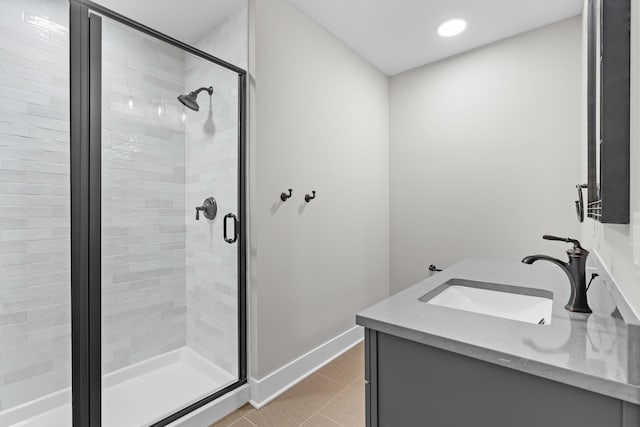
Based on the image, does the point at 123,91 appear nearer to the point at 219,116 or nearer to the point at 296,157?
the point at 219,116

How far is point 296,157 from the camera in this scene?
2061 mm

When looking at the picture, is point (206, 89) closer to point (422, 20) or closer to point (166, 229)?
point (166, 229)

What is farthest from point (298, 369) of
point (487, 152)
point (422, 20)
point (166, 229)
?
point (422, 20)

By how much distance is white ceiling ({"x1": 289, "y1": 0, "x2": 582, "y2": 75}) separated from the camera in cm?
202

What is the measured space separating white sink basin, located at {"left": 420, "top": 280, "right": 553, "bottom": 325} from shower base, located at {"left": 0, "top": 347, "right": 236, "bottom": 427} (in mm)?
1350

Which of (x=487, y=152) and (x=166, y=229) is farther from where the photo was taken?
(x=487, y=152)

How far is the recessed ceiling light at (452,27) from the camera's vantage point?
219 centimetres

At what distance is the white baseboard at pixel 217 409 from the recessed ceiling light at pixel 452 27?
277cm

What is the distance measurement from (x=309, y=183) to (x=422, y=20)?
4.63ft

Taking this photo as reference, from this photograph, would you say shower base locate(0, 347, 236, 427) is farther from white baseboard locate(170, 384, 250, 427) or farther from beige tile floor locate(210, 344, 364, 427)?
beige tile floor locate(210, 344, 364, 427)

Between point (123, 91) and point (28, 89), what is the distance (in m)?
0.54

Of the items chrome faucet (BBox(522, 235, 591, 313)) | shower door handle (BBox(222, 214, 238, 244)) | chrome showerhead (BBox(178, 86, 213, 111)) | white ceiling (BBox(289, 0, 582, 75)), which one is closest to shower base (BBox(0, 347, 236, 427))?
shower door handle (BBox(222, 214, 238, 244))

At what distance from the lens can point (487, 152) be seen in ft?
8.13

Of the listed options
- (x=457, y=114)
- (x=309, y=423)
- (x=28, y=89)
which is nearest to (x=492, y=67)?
(x=457, y=114)
